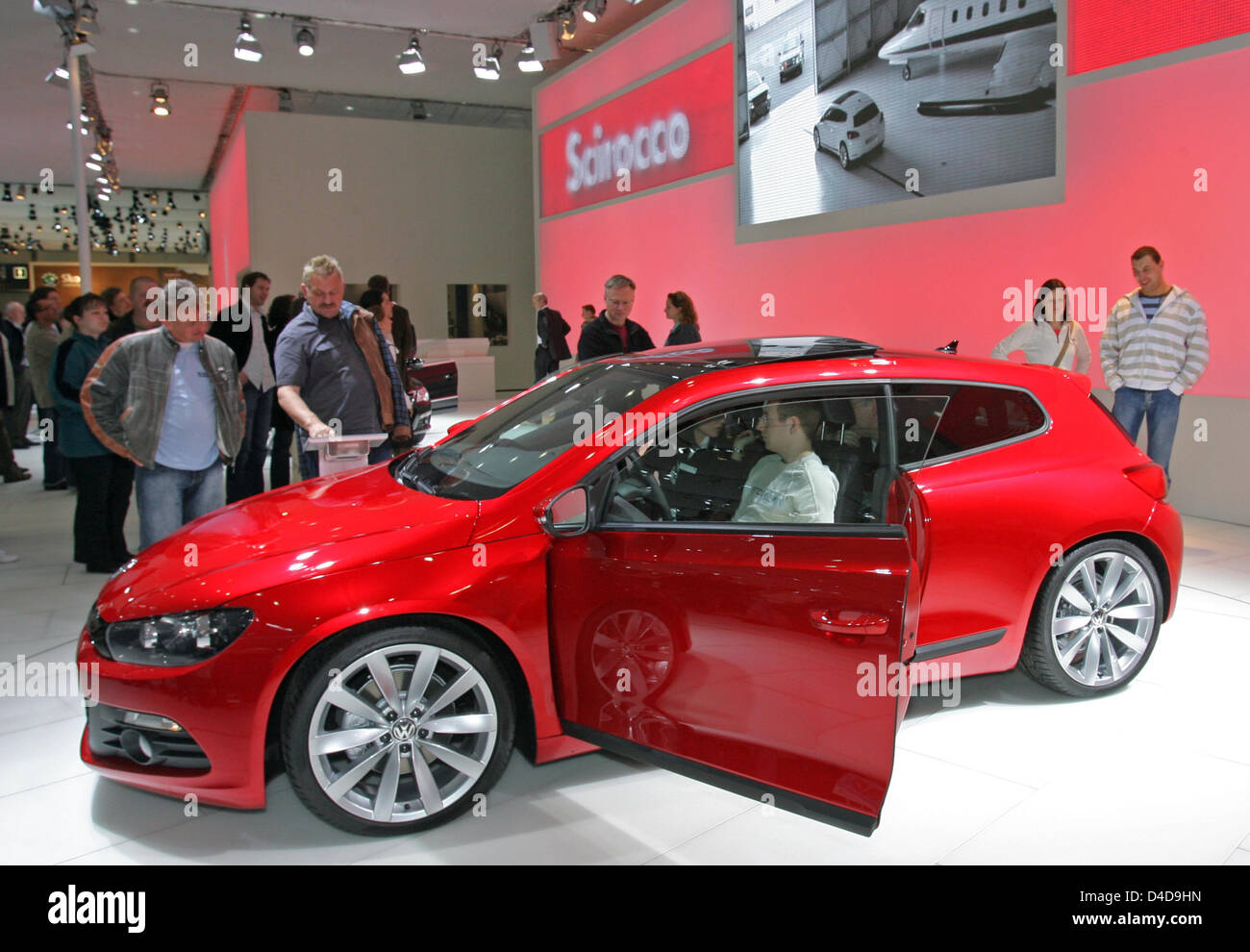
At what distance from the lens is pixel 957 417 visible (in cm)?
325

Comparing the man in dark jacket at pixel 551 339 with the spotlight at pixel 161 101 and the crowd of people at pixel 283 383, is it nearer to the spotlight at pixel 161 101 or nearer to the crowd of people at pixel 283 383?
the crowd of people at pixel 283 383

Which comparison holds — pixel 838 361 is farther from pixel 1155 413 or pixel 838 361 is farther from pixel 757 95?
pixel 757 95

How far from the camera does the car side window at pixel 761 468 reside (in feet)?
8.93

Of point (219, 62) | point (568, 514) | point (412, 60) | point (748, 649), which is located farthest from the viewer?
point (219, 62)

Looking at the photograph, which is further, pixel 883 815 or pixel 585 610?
pixel 883 815

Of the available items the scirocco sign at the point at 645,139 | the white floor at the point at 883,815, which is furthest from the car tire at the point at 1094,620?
the scirocco sign at the point at 645,139

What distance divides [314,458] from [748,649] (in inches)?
120

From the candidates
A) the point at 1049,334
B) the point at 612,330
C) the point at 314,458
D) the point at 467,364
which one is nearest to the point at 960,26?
the point at 1049,334

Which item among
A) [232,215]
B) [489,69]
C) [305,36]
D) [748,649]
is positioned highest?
[305,36]

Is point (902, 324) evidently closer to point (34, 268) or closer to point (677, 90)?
point (677, 90)

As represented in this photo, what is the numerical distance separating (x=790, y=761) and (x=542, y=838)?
730mm

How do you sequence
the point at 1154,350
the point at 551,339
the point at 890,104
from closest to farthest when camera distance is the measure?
the point at 1154,350, the point at 890,104, the point at 551,339

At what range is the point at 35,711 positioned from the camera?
351cm

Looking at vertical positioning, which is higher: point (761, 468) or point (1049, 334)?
point (1049, 334)
